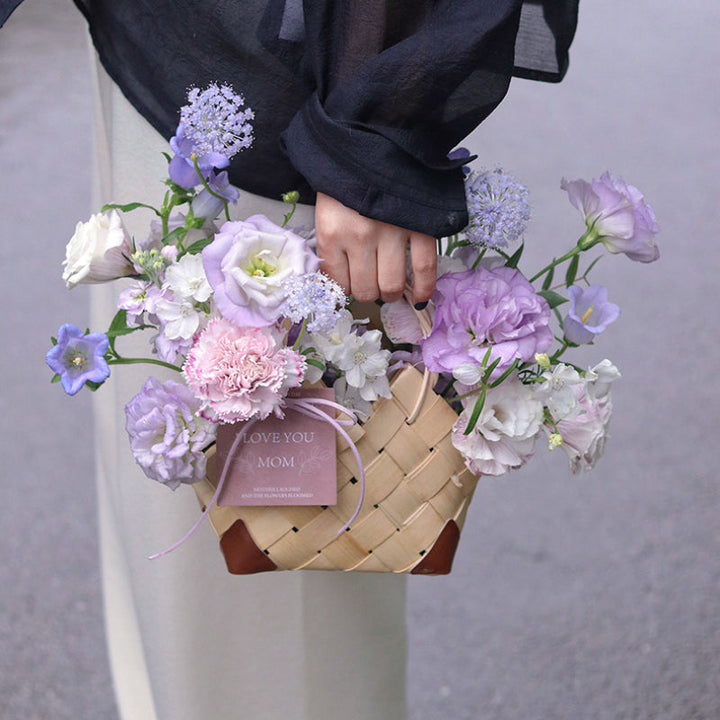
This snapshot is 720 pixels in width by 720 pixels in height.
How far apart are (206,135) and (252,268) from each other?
0.11 meters

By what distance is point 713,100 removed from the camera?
12.1ft

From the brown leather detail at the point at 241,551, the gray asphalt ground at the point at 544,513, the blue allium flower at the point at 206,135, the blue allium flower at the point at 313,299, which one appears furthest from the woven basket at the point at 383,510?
the gray asphalt ground at the point at 544,513

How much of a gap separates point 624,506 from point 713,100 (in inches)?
85.8

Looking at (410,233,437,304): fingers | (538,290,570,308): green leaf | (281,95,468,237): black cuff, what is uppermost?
(281,95,468,237): black cuff

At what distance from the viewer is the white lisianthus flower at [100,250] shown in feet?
2.57

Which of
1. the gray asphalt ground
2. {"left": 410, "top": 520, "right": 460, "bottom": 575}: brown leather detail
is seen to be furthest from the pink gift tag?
the gray asphalt ground

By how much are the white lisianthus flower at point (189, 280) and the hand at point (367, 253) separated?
0.10 m

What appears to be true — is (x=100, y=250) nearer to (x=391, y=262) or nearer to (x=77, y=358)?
(x=77, y=358)

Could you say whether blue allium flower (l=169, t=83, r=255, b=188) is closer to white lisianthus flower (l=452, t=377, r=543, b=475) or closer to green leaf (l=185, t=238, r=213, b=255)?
green leaf (l=185, t=238, r=213, b=255)

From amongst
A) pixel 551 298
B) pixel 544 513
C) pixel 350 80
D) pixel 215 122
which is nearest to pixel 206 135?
pixel 215 122

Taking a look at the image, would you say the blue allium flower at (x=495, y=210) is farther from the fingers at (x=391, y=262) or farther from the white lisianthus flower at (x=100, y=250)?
the white lisianthus flower at (x=100, y=250)

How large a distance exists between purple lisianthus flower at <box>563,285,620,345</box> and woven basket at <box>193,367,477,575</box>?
13 cm

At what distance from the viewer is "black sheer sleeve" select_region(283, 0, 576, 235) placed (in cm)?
73

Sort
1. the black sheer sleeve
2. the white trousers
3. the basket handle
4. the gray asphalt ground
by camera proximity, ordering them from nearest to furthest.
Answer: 1. the black sheer sleeve
2. the basket handle
3. the white trousers
4. the gray asphalt ground
